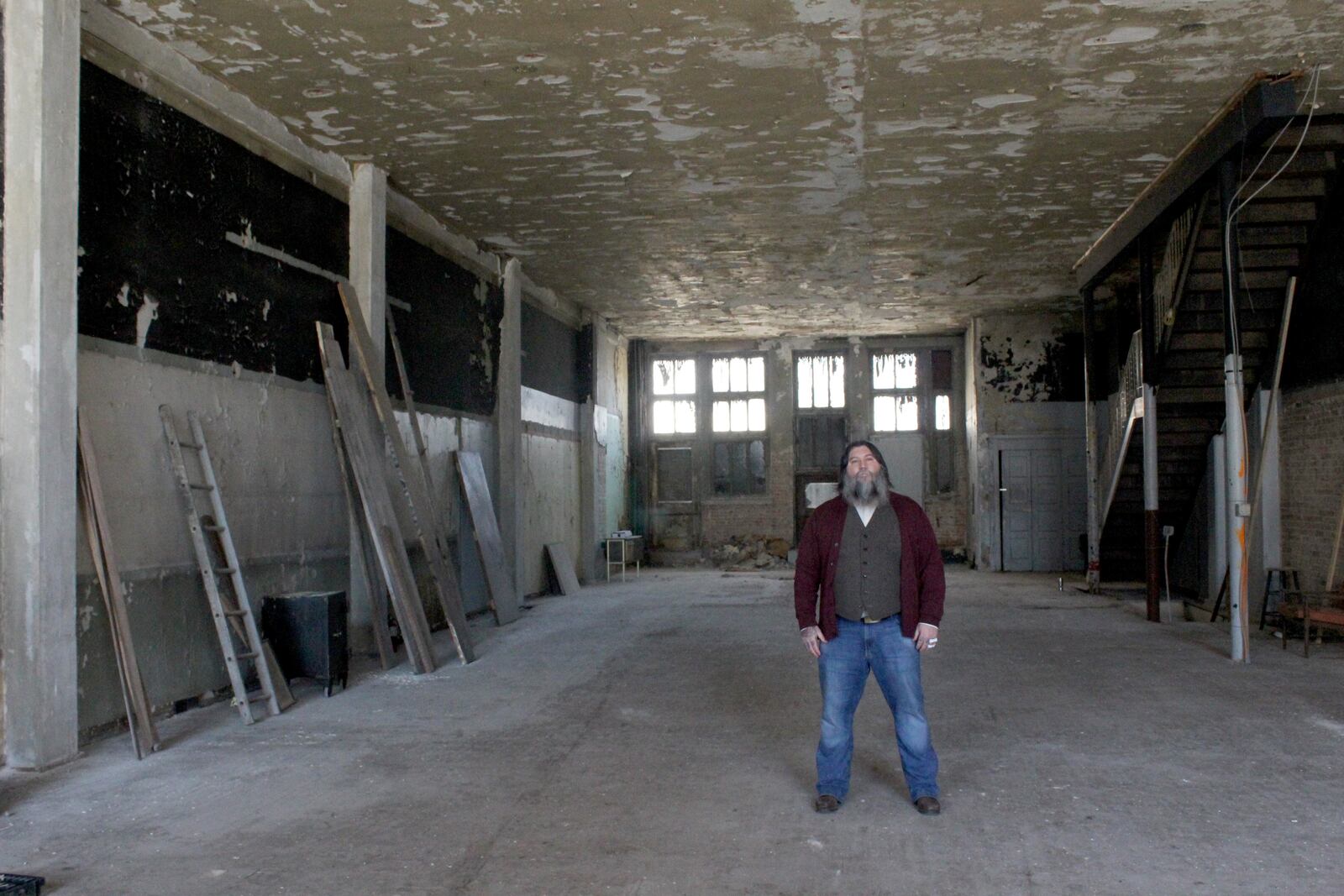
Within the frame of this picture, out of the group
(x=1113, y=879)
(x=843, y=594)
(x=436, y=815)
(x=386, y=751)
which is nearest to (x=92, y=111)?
(x=386, y=751)

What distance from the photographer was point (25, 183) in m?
4.48

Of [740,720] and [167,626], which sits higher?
[167,626]

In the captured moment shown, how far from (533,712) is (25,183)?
366 centimetres

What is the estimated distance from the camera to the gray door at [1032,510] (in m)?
14.9

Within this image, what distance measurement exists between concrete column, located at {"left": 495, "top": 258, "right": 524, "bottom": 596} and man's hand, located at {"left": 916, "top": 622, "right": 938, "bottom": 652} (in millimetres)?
7562

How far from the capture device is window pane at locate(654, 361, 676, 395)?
17.7m

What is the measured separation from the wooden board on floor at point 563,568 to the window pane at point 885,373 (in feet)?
22.0

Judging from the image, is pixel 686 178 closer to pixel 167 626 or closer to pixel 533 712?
pixel 533 712

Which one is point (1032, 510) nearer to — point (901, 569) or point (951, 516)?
point (951, 516)

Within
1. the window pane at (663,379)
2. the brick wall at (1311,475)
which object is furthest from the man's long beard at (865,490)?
the window pane at (663,379)

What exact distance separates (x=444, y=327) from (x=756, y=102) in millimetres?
4130

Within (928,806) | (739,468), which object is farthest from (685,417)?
(928,806)

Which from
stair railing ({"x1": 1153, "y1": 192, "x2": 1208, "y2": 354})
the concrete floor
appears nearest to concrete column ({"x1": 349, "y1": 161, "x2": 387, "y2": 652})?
the concrete floor

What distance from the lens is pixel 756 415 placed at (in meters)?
17.4
